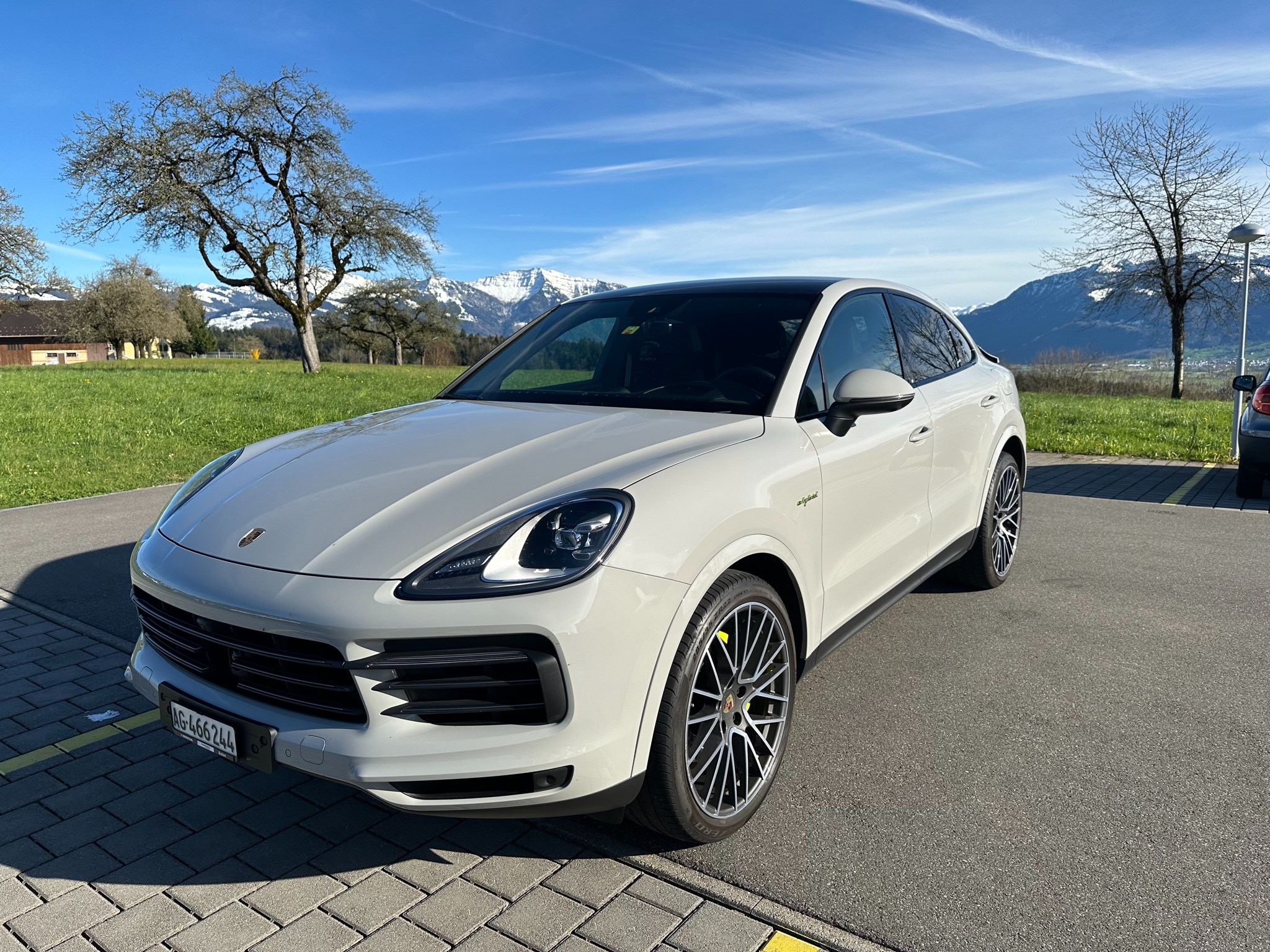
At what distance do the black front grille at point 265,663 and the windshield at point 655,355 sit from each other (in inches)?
63.9

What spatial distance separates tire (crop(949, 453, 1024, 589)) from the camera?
202 inches

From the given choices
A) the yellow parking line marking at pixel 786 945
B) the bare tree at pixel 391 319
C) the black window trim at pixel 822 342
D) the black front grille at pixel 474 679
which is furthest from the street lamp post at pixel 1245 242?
the bare tree at pixel 391 319

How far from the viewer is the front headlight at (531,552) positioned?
7.39 feet

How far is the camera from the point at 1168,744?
11.2ft

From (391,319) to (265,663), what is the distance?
214 feet

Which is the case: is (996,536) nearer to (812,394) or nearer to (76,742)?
(812,394)

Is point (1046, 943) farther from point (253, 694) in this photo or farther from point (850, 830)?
point (253, 694)

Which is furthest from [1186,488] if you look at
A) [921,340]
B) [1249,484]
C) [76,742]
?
[76,742]

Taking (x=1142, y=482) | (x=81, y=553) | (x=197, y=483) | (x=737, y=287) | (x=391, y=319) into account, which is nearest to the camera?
(x=197, y=483)

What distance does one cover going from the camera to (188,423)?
14.1 metres

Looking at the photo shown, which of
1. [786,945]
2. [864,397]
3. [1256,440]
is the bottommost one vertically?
[786,945]

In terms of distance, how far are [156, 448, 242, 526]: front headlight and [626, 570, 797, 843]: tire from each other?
185 cm

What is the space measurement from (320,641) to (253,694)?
0.39 meters

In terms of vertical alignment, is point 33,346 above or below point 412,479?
above
